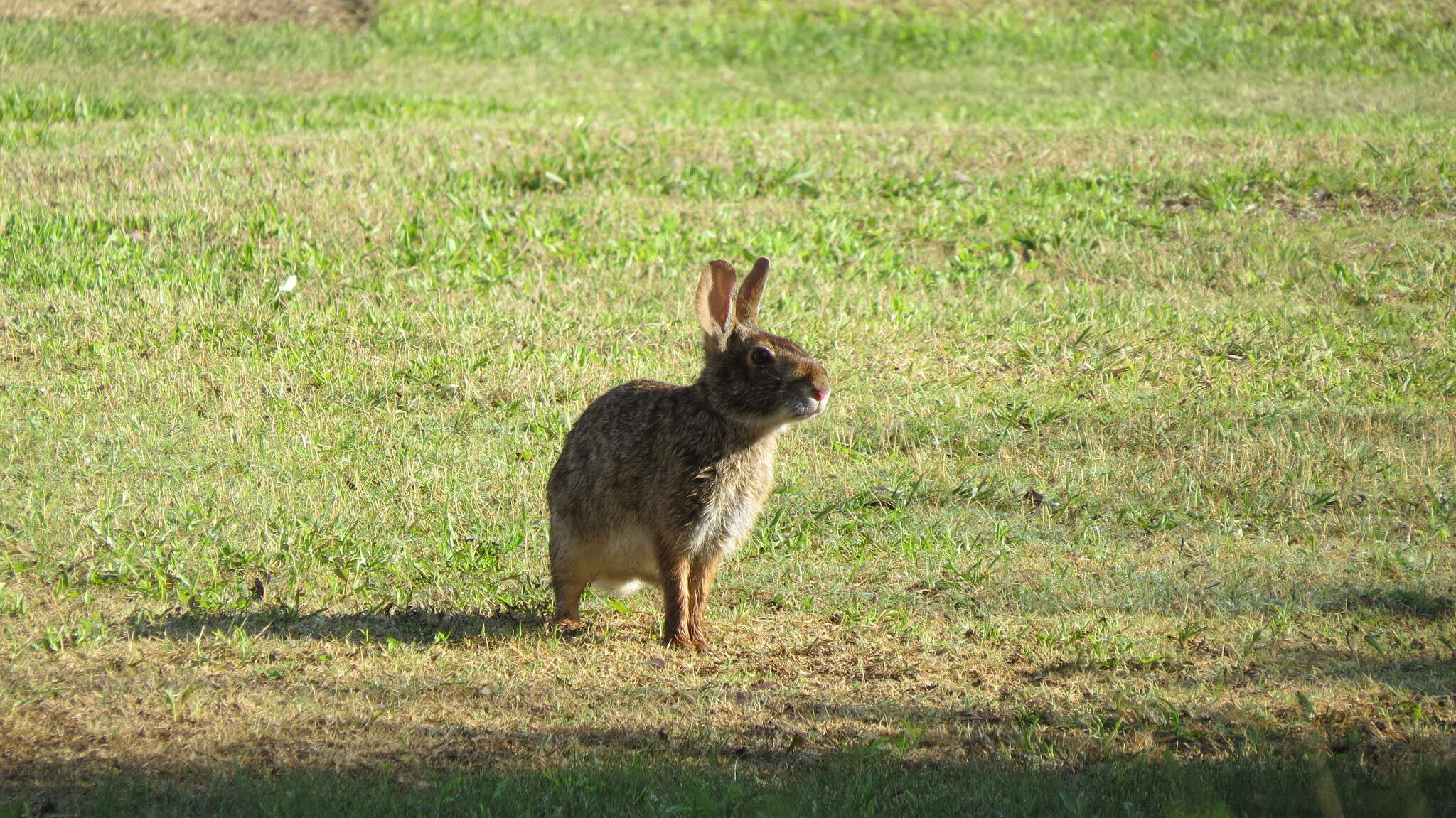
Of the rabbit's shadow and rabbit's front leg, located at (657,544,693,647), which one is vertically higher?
rabbit's front leg, located at (657,544,693,647)

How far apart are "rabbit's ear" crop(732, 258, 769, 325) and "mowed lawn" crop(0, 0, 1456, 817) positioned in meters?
1.43

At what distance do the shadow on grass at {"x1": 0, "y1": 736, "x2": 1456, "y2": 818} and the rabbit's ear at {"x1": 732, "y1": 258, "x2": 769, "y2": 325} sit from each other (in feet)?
7.48

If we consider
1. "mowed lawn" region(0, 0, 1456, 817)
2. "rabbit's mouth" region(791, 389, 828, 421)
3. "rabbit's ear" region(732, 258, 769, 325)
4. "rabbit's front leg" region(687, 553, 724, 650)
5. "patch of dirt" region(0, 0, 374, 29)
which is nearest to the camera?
"mowed lawn" region(0, 0, 1456, 817)

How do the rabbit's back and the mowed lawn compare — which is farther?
the rabbit's back

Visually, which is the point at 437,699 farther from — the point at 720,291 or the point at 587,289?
the point at 587,289

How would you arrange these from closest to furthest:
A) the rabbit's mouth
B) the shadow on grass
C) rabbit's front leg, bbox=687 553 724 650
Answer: the shadow on grass < the rabbit's mouth < rabbit's front leg, bbox=687 553 724 650

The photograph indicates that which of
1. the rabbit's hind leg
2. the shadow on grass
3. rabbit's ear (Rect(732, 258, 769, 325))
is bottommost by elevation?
the rabbit's hind leg

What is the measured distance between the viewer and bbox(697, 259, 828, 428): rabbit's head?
20.5 ft

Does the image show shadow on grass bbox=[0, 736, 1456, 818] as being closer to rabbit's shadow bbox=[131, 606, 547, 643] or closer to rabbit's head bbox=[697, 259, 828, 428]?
rabbit's shadow bbox=[131, 606, 547, 643]

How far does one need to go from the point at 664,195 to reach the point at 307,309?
4.45 m

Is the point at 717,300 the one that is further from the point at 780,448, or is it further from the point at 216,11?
the point at 216,11

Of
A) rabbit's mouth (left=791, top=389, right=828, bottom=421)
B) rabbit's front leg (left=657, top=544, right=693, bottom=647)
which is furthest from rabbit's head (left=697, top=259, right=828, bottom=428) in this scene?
rabbit's front leg (left=657, top=544, right=693, bottom=647)

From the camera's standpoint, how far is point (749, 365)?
6410 millimetres

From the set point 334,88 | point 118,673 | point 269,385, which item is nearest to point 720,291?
point 118,673
